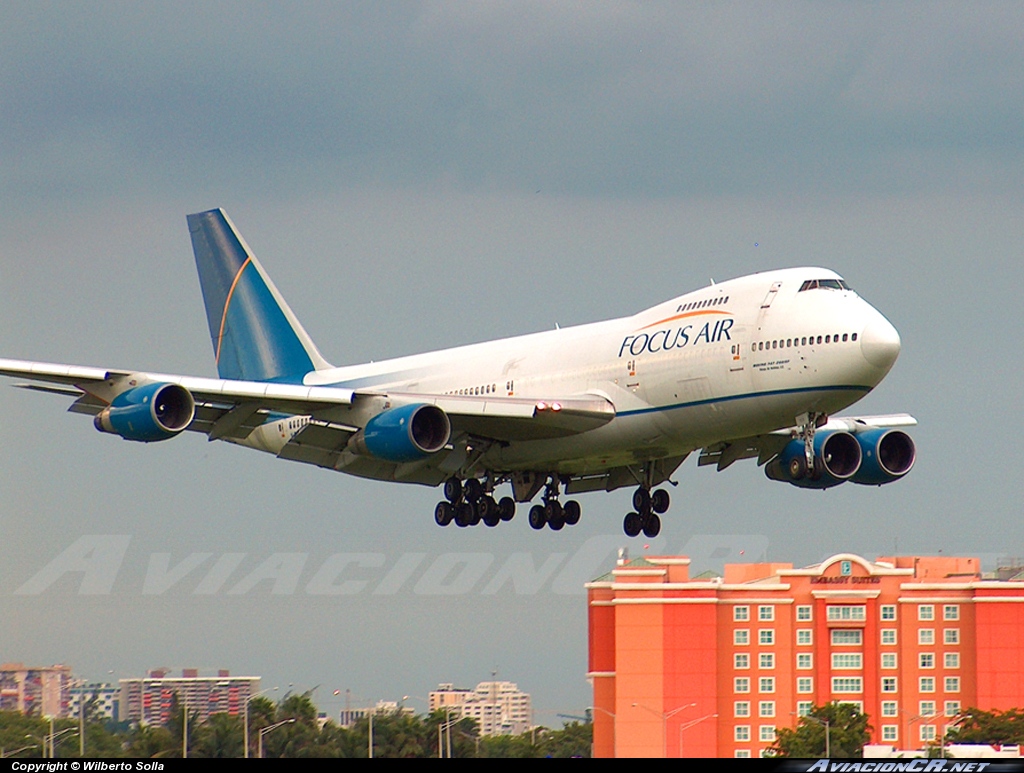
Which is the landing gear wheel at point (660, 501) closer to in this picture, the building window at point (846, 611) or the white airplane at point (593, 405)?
the white airplane at point (593, 405)

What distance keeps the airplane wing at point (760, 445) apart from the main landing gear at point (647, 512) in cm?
167

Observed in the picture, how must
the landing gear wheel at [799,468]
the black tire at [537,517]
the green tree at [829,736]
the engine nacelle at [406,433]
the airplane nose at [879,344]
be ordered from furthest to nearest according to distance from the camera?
the green tree at [829,736], the black tire at [537,517], the engine nacelle at [406,433], the landing gear wheel at [799,468], the airplane nose at [879,344]

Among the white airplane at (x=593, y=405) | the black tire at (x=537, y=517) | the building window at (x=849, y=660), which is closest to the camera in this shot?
the white airplane at (x=593, y=405)

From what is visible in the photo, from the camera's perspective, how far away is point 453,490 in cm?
5272

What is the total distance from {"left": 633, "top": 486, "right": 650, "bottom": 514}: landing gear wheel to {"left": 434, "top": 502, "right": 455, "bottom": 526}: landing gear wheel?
555 cm

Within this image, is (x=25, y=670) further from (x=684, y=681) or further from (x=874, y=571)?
(x=874, y=571)

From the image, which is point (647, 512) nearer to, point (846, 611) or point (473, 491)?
point (473, 491)

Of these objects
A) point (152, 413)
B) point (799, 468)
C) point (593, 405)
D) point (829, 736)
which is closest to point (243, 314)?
point (152, 413)

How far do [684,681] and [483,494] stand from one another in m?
57.8

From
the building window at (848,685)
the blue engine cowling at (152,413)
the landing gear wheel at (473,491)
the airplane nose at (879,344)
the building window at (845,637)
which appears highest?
the airplane nose at (879,344)

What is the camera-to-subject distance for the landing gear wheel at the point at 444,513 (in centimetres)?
5281

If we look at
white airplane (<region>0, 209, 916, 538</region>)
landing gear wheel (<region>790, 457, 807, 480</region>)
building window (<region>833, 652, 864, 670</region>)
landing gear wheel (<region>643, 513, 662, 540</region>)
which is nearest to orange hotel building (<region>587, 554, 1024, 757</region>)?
building window (<region>833, 652, 864, 670</region>)

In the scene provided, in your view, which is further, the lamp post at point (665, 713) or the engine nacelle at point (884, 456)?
the lamp post at point (665, 713)

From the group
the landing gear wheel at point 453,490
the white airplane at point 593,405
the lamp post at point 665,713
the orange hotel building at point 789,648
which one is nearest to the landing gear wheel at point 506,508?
the white airplane at point 593,405
